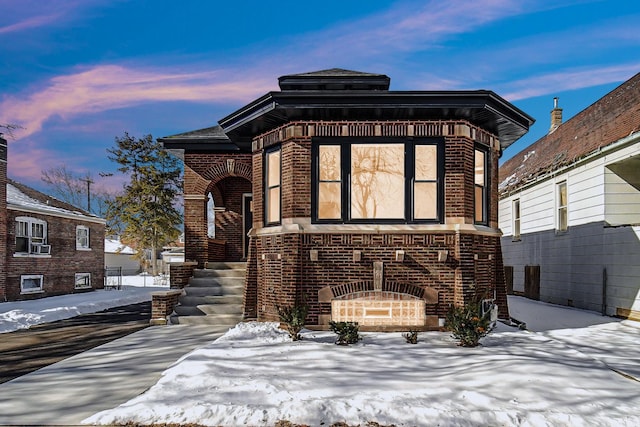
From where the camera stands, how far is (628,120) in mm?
12531

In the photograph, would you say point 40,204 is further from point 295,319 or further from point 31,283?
point 295,319

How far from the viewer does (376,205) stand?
372 inches

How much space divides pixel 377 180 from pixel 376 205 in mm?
574

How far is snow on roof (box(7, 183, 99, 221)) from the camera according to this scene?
A: 60.2 feet

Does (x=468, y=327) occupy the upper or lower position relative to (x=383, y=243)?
lower

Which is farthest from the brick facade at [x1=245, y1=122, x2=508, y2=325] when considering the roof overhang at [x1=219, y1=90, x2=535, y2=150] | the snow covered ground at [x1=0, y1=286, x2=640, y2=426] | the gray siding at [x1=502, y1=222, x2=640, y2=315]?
the gray siding at [x1=502, y1=222, x2=640, y2=315]

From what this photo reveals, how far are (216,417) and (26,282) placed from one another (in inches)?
713

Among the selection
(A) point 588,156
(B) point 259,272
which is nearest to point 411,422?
(B) point 259,272

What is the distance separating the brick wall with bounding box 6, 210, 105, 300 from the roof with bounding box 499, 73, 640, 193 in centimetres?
2230

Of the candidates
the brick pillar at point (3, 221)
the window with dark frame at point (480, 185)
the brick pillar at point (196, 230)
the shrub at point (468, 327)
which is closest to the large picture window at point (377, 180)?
the window with dark frame at point (480, 185)

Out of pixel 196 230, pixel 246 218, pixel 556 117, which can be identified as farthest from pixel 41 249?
pixel 556 117

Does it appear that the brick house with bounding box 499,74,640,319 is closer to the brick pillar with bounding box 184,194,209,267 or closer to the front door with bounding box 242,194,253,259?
the front door with bounding box 242,194,253,259

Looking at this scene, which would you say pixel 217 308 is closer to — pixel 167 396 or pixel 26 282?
pixel 167 396

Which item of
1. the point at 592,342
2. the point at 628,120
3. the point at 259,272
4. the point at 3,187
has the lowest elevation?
the point at 592,342
